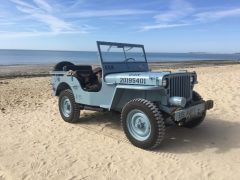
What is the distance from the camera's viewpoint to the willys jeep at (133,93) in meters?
5.83

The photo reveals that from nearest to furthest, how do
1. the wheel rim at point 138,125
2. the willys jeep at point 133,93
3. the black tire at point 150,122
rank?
1. the black tire at point 150,122
2. the willys jeep at point 133,93
3. the wheel rim at point 138,125

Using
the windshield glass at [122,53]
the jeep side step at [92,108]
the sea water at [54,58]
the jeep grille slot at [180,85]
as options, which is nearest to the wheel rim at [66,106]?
the jeep side step at [92,108]

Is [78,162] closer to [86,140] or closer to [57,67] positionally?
[86,140]

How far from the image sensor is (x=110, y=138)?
668 cm

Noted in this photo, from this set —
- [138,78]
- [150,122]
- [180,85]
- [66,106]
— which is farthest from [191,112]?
[66,106]

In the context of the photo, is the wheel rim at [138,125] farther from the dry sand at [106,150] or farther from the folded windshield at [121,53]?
the folded windshield at [121,53]

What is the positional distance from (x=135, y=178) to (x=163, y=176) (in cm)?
41

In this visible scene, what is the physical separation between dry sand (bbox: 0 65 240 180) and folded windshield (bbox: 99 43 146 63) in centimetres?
149

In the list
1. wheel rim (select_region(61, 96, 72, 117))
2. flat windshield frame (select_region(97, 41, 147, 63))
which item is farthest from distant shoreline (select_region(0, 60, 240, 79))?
flat windshield frame (select_region(97, 41, 147, 63))

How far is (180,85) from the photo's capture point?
626 centimetres

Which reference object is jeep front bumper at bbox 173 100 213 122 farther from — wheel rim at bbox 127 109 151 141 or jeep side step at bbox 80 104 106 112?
jeep side step at bbox 80 104 106 112

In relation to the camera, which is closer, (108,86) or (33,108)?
(108,86)

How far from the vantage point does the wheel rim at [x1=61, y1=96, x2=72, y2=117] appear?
8141 mm

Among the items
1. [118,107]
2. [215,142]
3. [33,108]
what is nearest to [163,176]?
[215,142]
